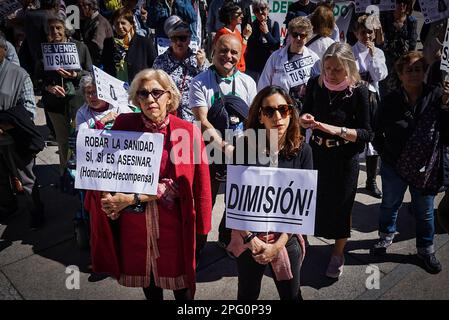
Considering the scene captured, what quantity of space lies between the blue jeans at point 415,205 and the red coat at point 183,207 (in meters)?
1.93

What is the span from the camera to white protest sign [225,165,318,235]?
2518 mm

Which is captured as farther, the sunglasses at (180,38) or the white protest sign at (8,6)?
the white protest sign at (8,6)

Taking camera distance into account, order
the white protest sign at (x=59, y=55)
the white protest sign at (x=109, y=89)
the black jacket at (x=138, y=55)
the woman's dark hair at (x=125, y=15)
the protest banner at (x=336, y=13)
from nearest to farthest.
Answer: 1. the white protest sign at (x=109, y=89)
2. the white protest sign at (x=59, y=55)
3. the black jacket at (x=138, y=55)
4. the woman's dark hair at (x=125, y=15)
5. the protest banner at (x=336, y=13)

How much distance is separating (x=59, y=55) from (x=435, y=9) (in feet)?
15.0

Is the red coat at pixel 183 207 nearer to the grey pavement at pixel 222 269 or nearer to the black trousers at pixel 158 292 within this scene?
the black trousers at pixel 158 292

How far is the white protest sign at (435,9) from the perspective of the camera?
5.26 metres

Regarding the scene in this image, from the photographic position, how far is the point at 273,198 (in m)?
2.54

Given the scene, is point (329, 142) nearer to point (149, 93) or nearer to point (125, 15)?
point (149, 93)

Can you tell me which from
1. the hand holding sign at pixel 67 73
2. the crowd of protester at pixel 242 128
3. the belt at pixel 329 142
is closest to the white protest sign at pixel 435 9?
the crowd of protester at pixel 242 128

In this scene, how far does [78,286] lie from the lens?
3637 millimetres

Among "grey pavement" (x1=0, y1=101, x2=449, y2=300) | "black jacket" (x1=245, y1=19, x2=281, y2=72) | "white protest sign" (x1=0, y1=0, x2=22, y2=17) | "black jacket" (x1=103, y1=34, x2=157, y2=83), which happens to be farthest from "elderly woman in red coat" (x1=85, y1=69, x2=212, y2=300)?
"white protest sign" (x1=0, y1=0, x2=22, y2=17)

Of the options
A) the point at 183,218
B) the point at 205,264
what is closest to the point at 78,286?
the point at 205,264

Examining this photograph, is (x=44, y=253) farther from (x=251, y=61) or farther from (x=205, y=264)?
(x=251, y=61)
